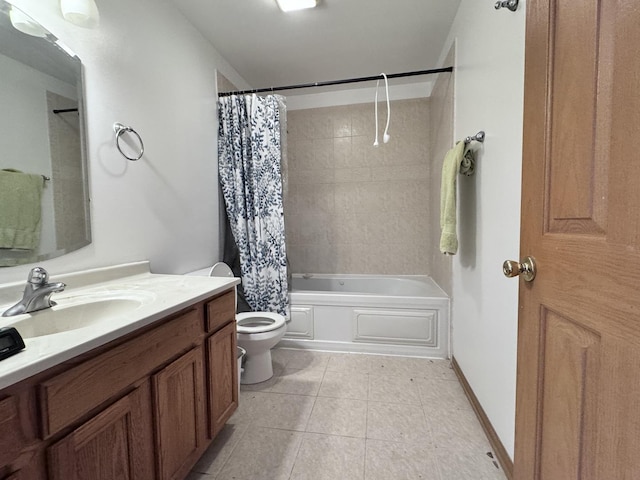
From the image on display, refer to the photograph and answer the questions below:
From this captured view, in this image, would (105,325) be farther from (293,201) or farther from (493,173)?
(293,201)

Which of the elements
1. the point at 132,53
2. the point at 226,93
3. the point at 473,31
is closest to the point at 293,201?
the point at 226,93

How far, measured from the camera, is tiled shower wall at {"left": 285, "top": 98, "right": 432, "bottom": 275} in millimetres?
2848

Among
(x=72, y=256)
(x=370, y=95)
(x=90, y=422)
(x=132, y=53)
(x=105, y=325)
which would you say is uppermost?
(x=370, y=95)

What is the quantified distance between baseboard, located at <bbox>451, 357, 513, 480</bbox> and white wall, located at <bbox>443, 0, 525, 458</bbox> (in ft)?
0.12

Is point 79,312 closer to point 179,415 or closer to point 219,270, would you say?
point 179,415

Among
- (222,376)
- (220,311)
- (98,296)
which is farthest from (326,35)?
(222,376)

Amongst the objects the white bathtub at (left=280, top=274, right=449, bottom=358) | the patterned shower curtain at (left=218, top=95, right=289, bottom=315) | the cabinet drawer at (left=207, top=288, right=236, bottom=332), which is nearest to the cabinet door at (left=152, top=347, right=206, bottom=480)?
the cabinet drawer at (left=207, top=288, right=236, bottom=332)

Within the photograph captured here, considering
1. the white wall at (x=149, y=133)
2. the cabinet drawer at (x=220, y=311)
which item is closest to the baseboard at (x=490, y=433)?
the cabinet drawer at (x=220, y=311)

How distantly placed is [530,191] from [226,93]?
2.33 meters

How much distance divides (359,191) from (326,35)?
56.1 inches

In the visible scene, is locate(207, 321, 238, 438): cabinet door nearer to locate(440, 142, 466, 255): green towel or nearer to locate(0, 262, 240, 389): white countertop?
locate(0, 262, 240, 389): white countertop

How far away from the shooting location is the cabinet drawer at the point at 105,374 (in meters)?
0.61

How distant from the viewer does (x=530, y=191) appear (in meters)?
0.77

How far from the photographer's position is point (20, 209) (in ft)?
3.26
